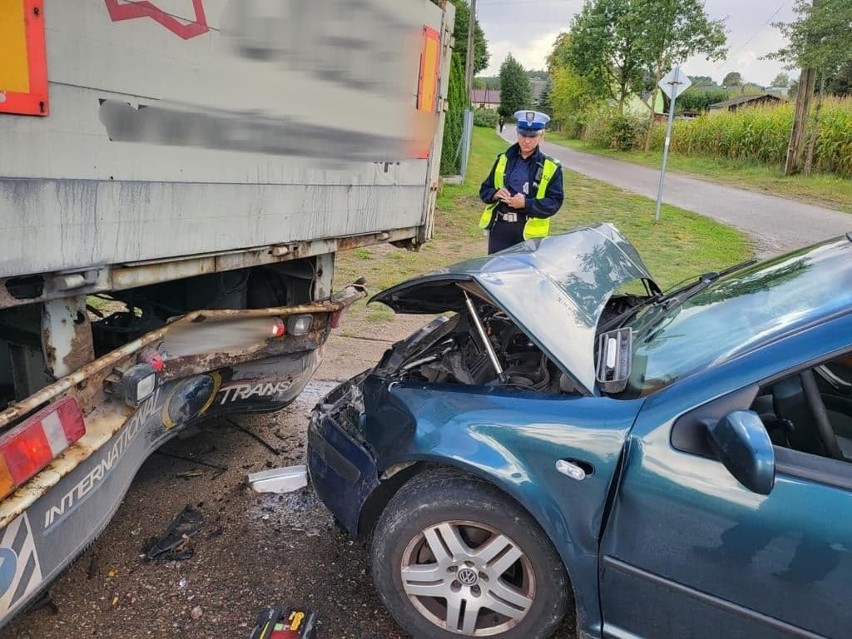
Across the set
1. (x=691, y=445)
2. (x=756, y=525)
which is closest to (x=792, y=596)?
(x=756, y=525)

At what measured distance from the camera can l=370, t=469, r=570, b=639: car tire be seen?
2215 mm

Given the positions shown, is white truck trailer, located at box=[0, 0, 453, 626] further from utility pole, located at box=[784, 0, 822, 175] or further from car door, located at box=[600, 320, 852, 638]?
utility pole, located at box=[784, 0, 822, 175]

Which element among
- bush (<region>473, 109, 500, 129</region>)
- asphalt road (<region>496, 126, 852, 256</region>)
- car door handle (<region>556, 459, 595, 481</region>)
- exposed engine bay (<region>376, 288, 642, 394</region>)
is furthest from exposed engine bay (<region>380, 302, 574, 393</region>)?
bush (<region>473, 109, 500, 129</region>)

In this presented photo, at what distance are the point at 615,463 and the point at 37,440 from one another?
1777 mm

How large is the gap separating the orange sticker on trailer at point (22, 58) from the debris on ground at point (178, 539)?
190 cm

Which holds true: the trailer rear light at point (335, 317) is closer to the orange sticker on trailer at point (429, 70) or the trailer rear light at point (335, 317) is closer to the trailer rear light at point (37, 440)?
the orange sticker on trailer at point (429, 70)

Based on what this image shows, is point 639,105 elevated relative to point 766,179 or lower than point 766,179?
elevated

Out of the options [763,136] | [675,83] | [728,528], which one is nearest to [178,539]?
[728,528]

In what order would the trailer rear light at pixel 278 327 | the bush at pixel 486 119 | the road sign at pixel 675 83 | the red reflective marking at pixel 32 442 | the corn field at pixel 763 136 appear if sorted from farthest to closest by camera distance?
the bush at pixel 486 119
the corn field at pixel 763 136
the road sign at pixel 675 83
the trailer rear light at pixel 278 327
the red reflective marking at pixel 32 442

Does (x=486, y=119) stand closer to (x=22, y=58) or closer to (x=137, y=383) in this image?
(x=137, y=383)

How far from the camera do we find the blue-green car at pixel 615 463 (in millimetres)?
1821

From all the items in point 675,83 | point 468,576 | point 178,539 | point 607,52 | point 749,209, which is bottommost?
point 178,539

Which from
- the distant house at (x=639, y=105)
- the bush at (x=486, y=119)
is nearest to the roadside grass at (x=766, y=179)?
the distant house at (x=639, y=105)

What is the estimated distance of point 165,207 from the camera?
2273 mm
